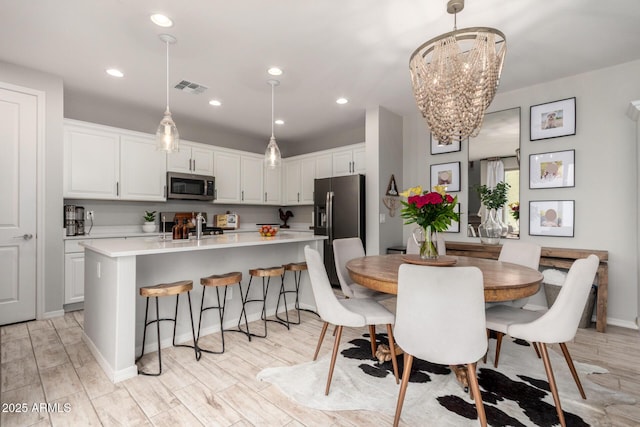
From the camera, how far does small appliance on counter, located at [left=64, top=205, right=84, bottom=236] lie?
3.68 m

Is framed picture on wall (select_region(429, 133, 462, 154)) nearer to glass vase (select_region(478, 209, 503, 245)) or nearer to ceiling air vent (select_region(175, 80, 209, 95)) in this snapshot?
glass vase (select_region(478, 209, 503, 245))

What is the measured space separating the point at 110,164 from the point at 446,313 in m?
4.32

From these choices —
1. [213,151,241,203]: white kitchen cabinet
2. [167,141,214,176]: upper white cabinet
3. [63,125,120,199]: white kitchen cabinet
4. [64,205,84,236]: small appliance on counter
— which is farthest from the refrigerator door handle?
[64,205,84,236]: small appliance on counter

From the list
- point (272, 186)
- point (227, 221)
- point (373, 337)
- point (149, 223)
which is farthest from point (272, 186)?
point (373, 337)

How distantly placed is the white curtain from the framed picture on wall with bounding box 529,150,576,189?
0.31 metres

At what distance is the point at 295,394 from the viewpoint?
1.95 metres

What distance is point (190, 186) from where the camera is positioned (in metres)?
4.71

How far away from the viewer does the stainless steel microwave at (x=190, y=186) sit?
4535 millimetres

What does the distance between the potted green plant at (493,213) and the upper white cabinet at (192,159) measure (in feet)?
13.3

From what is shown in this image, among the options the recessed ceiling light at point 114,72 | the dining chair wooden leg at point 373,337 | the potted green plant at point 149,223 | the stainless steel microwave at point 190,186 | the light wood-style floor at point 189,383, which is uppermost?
the recessed ceiling light at point 114,72

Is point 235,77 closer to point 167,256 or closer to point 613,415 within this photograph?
point 167,256

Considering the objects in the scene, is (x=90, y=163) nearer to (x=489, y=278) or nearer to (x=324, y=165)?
(x=324, y=165)

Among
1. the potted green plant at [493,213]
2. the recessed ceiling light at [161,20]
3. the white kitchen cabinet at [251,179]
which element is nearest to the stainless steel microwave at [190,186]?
the white kitchen cabinet at [251,179]

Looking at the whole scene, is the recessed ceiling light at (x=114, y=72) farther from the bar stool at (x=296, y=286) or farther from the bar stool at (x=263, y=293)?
the bar stool at (x=296, y=286)
